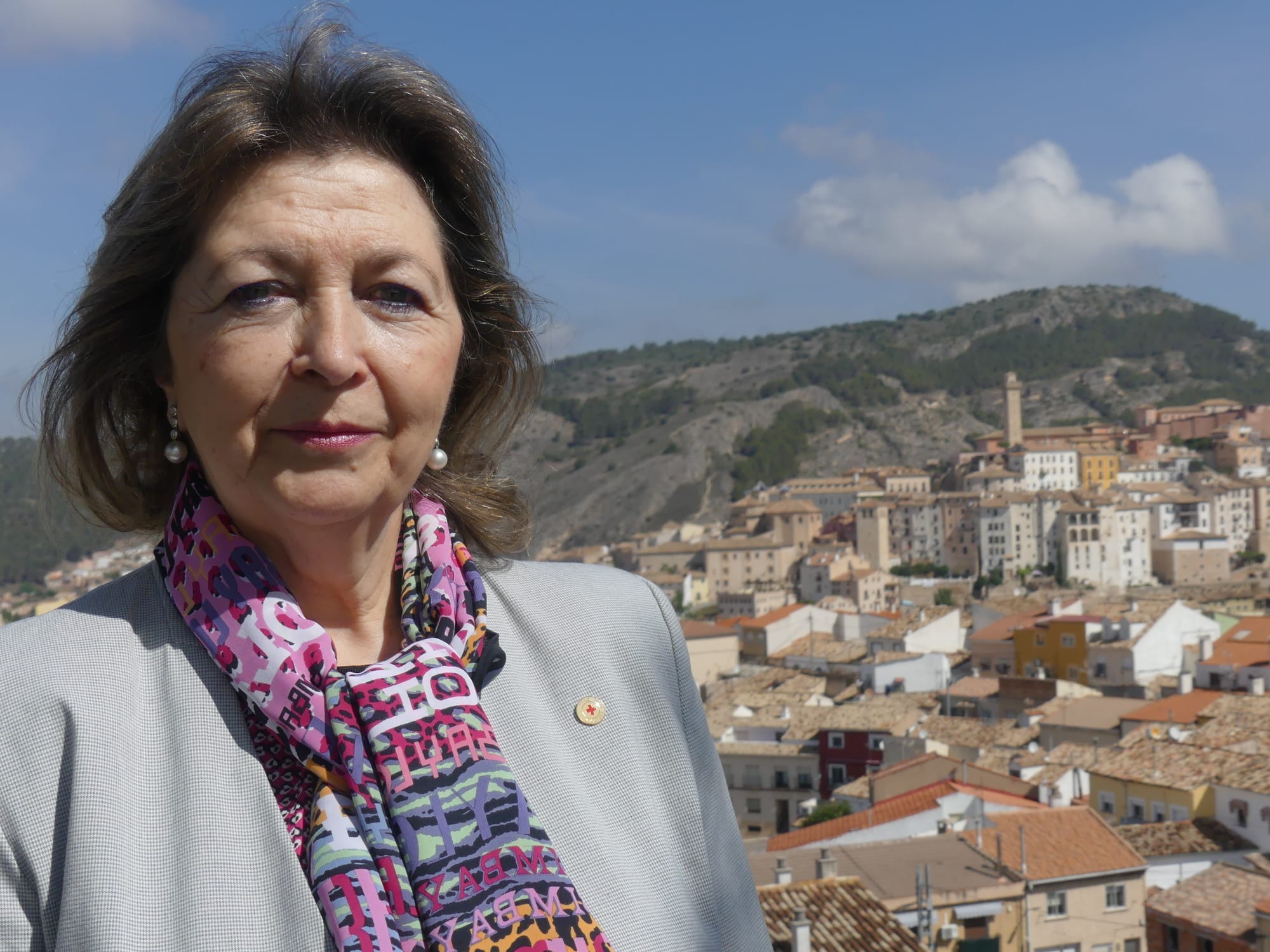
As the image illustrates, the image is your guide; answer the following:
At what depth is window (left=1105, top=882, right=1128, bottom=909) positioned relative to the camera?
1123 centimetres

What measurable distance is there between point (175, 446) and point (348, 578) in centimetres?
19

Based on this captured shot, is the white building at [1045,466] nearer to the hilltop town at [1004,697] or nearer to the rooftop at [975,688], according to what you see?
the hilltop town at [1004,697]

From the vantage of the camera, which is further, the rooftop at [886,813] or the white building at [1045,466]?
the white building at [1045,466]

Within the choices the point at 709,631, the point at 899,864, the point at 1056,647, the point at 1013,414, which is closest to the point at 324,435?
the point at 899,864

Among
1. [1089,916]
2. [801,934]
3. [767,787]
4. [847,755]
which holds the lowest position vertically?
[767,787]

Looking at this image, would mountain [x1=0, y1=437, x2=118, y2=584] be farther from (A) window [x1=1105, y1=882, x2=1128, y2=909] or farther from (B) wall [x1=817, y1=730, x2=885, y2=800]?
(B) wall [x1=817, y1=730, x2=885, y2=800]

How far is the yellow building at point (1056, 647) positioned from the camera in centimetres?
2556

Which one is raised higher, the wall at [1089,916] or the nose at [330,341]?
the nose at [330,341]

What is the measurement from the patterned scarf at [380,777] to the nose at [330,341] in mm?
150

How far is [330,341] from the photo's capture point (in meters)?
1.06

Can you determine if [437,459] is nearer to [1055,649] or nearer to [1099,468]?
[1055,649]

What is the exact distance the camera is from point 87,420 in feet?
3.98

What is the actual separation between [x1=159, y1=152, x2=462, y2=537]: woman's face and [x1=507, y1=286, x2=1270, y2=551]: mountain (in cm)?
6588

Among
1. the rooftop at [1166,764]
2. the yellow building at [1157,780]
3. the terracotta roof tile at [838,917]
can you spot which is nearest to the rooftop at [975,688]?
the rooftop at [1166,764]
